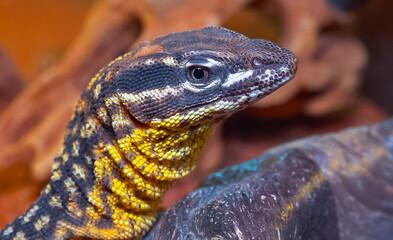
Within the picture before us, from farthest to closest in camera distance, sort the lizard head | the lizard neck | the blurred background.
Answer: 1. the blurred background
2. the lizard neck
3. the lizard head

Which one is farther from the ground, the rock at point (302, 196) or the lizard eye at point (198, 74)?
the lizard eye at point (198, 74)

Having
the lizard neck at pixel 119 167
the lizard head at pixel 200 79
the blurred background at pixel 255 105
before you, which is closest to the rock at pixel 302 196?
the lizard neck at pixel 119 167

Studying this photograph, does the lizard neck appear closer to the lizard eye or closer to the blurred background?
the lizard eye

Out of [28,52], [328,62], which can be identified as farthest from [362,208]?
[28,52]

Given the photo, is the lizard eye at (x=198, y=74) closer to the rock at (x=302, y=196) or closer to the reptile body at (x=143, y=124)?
the reptile body at (x=143, y=124)

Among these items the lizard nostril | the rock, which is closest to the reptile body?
the lizard nostril

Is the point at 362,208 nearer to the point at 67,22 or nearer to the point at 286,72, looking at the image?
the point at 286,72

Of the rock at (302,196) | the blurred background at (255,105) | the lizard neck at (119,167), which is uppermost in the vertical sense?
the blurred background at (255,105)
